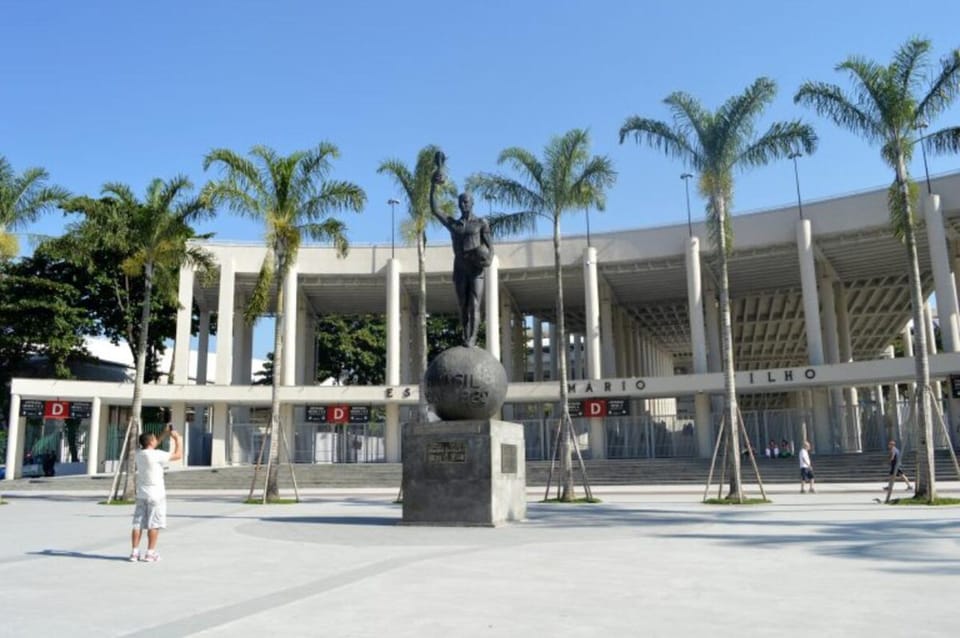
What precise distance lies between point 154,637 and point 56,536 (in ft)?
29.4

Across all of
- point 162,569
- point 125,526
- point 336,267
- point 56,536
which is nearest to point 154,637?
point 162,569

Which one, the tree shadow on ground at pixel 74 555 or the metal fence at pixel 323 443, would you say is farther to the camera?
the metal fence at pixel 323 443

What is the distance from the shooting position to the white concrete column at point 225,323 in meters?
39.5

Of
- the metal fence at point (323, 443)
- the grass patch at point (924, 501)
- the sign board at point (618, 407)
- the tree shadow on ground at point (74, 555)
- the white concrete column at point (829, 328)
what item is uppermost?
the white concrete column at point (829, 328)

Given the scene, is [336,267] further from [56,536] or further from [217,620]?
[217,620]

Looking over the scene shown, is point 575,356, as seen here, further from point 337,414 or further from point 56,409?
point 56,409

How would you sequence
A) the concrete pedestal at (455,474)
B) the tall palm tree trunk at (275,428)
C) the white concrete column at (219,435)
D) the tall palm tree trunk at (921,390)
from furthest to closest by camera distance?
the white concrete column at (219,435), the tall palm tree trunk at (275,428), the tall palm tree trunk at (921,390), the concrete pedestal at (455,474)

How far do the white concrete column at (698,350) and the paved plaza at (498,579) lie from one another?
22037 mm

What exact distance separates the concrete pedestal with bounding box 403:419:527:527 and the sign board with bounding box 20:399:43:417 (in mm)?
28389

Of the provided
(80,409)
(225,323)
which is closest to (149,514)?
(80,409)

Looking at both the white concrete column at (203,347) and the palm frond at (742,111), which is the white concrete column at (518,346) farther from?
the palm frond at (742,111)

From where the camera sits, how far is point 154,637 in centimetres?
534

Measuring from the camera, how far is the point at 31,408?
3506cm

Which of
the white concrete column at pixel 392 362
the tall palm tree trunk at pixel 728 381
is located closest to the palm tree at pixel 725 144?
the tall palm tree trunk at pixel 728 381
